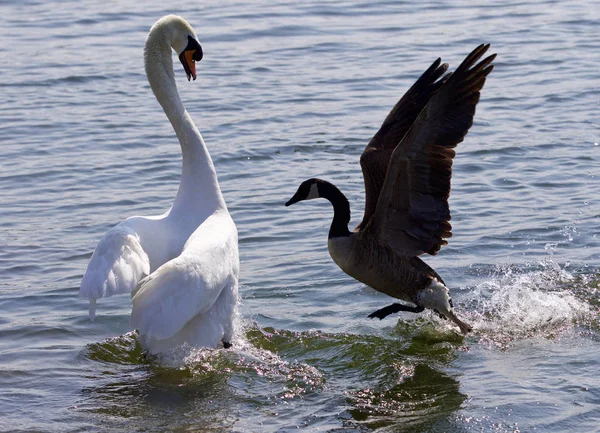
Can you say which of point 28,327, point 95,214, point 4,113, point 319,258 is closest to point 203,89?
point 4,113

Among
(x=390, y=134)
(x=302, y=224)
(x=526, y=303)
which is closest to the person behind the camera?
(x=526, y=303)

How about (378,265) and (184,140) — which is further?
(378,265)

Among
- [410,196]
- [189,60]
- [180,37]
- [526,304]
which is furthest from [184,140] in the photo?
[526,304]

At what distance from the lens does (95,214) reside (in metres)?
9.36

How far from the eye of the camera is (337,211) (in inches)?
291

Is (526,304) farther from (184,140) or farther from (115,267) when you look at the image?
(115,267)

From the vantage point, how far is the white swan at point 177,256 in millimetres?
5703

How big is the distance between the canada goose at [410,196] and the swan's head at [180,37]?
118cm

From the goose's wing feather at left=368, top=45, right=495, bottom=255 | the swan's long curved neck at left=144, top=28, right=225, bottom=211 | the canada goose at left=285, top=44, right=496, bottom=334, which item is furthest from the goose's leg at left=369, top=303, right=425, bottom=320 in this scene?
the swan's long curved neck at left=144, top=28, right=225, bottom=211

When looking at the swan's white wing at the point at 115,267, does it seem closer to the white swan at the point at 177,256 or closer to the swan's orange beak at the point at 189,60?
the white swan at the point at 177,256

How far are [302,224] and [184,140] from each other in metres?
2.52

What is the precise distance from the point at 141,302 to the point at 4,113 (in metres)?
7.61

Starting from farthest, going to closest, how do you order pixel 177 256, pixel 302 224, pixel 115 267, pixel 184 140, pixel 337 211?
pixel 302 224
pixel 337 211
pixel 184 140
pixel 177 256
pixel 115 267

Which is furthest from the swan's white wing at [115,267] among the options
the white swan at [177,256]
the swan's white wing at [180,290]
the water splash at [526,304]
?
the water splash at [526,304]
